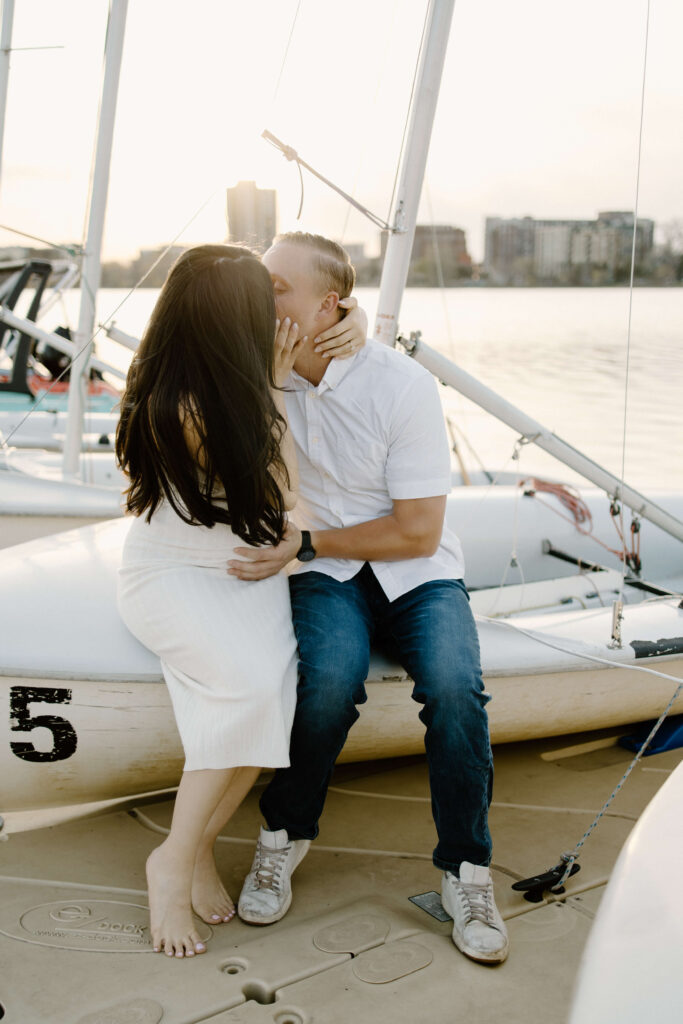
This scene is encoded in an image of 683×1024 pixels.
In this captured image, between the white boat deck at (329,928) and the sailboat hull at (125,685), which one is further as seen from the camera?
the sailboat hull at (125,685)

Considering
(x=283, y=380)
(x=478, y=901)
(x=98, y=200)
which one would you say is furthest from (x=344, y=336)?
(x=98, y=200)

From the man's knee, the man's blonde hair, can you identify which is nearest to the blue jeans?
the man's knee

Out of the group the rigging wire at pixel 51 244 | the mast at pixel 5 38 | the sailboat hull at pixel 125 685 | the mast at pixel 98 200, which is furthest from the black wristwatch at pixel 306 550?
the mast at pixel 5 38

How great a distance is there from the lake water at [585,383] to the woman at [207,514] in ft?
3.83

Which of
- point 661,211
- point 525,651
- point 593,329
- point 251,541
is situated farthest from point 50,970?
point 593,329

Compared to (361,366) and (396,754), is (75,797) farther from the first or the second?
(361,366)

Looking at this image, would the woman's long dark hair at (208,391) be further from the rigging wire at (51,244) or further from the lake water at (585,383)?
the rigging wire at (51,244)

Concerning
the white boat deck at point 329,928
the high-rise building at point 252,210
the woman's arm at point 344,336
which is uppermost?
the high-rise building at point 252,210

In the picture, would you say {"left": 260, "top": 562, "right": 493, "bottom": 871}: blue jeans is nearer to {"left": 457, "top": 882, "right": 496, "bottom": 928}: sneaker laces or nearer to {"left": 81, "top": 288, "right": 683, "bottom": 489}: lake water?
{"left": 457, "top": 882, "right": 496, "bottom": 928}: sneaker laces

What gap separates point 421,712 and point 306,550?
409 millimetres

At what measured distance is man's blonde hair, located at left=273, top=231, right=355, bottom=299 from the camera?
207 cm

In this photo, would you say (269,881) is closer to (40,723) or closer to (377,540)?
(40,723)

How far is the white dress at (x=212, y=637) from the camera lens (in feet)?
→ 6.08

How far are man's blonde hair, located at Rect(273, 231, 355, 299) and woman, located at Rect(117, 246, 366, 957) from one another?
19 centimetres
